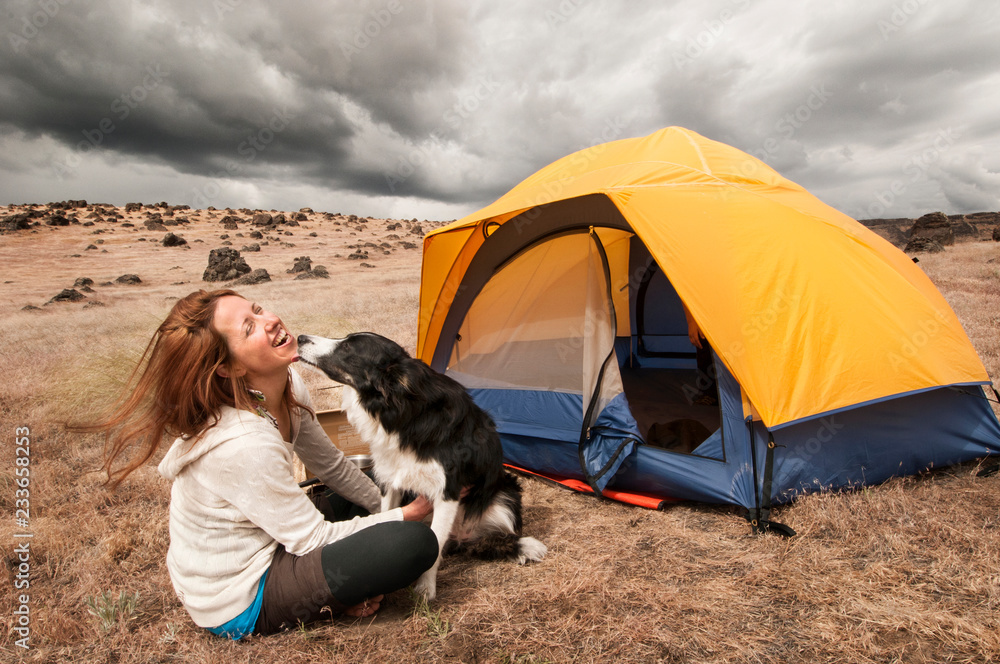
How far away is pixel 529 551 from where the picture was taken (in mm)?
2836

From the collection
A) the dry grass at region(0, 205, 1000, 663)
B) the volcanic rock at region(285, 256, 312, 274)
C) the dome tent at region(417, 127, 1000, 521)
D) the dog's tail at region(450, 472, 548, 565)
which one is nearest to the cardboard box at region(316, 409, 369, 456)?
the dome tent at region(417, 127, 1000, 521)

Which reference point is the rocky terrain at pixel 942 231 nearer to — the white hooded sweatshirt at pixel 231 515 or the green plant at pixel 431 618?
the green plant at pixel 431 618

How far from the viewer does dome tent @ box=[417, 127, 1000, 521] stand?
304cm

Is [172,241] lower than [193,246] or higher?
higher

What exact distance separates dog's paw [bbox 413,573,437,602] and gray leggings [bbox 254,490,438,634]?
479mm

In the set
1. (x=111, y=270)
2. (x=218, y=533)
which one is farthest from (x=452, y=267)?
(x=111, y=270)

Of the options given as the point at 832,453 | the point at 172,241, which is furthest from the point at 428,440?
the point at 172,241

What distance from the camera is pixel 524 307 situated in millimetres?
4273

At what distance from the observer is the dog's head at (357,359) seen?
9.01 ft

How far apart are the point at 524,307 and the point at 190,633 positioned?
3.01 m

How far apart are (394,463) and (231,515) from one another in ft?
3.03

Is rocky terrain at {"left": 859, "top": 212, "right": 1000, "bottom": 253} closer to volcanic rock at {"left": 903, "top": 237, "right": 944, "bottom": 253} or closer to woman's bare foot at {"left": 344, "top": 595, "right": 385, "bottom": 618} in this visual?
volcanic rock at {"left": 903, "top": 237, "right": 944, "bottom": 253}

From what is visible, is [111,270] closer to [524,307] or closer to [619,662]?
[524,307]

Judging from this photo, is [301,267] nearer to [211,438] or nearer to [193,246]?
[193,246]
